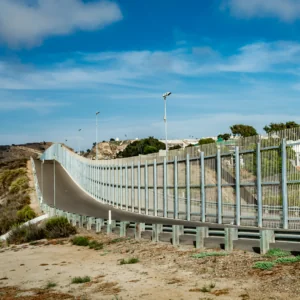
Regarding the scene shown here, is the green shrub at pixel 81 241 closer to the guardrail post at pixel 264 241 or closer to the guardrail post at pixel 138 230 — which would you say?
the guardrail post at pixel 138 230

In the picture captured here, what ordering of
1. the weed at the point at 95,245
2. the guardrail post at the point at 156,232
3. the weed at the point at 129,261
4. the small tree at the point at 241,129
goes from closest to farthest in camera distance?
the weed at the point at 129,261 < the guardrail post at the point at 156,232 < the weed at the point at 95,245 < the small tree at the point at 241,129

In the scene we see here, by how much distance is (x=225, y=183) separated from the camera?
1076 inches

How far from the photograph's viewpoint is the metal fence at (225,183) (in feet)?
73.9

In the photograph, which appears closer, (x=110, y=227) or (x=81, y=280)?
(x=81, y=280)

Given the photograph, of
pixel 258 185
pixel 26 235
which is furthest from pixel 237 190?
pixel 26 235

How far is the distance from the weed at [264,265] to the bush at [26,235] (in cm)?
1831

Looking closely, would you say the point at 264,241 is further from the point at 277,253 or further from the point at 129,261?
the point at 129,261

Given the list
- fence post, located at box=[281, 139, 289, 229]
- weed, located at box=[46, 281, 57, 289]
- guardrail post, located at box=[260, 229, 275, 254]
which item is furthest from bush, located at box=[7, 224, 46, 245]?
guardrail post, located at box=[260, 229, 275, 254]

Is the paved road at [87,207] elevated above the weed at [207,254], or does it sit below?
below

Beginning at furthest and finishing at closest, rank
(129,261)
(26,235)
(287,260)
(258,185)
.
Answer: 1. (26,235)
2. (258,185)
3. (129,261)
4. (287,260)

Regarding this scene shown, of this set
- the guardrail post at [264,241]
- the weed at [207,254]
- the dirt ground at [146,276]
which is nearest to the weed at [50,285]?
the dirt ground at [146,276]

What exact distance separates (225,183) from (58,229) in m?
9.72

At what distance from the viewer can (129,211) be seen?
44.3 metres

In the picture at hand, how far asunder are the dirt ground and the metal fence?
5.68 meters
